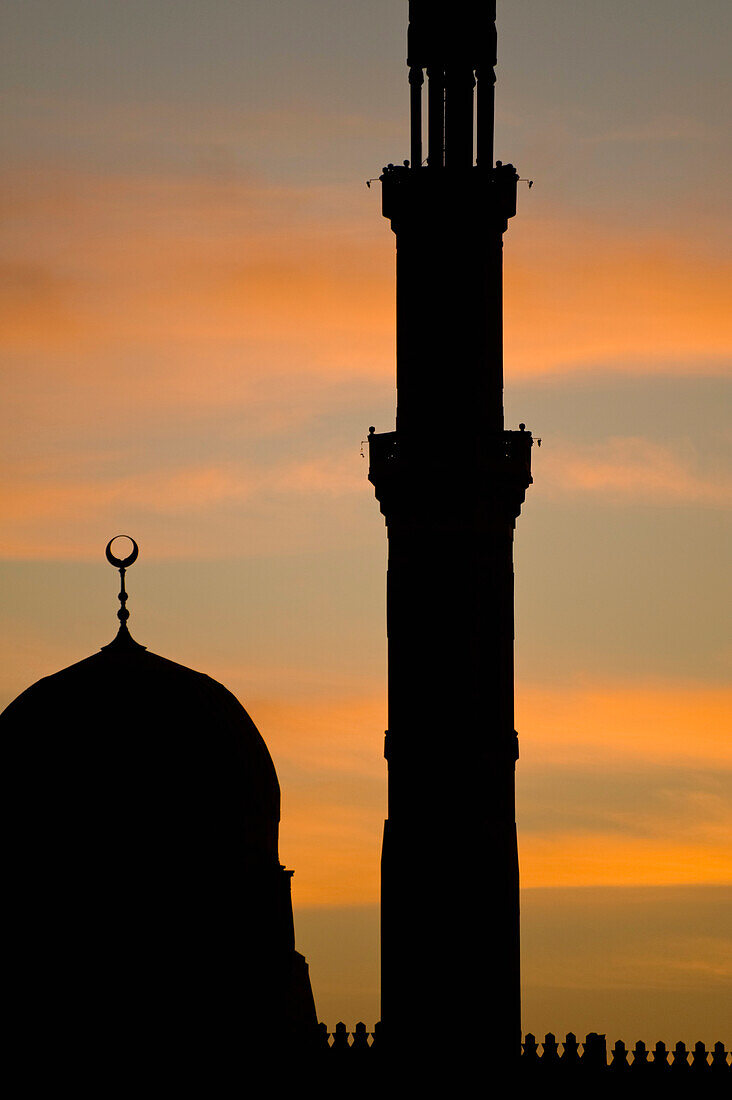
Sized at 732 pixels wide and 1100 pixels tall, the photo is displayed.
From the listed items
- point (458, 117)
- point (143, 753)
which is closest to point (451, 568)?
point (458, 117)

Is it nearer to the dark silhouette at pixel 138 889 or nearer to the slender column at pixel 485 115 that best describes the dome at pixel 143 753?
the dark silhouette at pixel 138 889

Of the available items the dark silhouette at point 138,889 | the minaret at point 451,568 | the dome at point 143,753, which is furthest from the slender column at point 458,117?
the dark silhouette at point 138,889

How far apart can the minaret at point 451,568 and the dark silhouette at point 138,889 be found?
1014 cm

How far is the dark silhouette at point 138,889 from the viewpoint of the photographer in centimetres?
3120

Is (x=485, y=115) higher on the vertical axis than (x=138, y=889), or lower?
higher

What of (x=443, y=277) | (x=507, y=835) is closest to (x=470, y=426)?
(x=443, y=277)

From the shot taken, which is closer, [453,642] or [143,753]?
[143,753]

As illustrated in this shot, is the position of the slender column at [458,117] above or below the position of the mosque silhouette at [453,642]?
above

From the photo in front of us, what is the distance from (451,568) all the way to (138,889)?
42.6ft

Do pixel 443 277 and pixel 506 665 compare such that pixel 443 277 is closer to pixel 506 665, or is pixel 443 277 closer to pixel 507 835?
pixel 506 665

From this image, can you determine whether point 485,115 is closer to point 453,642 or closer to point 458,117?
point 458,117

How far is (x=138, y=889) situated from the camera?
1251 inches

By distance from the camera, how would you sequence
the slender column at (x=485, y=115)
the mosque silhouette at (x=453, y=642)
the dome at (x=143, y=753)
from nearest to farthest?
the dome at (x=143, y=753), the mosque silhouette at (x=453, y=642), the slender column at (x=485, y=115)

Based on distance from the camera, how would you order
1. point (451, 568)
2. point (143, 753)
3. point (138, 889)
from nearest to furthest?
point (138, 889) → point (143, 753) → point (451, 568)
